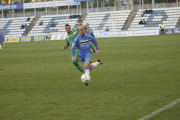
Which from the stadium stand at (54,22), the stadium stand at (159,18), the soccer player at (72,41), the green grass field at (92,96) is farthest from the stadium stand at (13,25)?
the green grass field at (92,96)

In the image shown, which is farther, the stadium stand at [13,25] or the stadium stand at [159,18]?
the stadium stand at [13,25]

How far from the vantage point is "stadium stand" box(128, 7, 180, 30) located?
177 feet

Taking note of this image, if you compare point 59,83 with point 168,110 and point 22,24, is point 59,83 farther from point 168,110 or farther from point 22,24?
point 22,24

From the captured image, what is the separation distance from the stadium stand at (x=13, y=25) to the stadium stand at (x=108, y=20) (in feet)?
50.9

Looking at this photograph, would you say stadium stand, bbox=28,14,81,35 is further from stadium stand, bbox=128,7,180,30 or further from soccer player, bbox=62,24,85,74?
soccer player, bbox=62,24,85,74

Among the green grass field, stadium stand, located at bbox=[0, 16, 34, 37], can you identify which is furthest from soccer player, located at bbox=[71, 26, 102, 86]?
stadium stand, located at bbox=[0, 16, 34, 37]

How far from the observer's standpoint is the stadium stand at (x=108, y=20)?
5816 cm

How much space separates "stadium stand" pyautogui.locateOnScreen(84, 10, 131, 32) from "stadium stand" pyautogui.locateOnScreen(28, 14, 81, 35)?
4077 millimetres

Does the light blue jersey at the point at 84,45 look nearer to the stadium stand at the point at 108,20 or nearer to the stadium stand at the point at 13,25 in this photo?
the stadium stand at the point at 108,20

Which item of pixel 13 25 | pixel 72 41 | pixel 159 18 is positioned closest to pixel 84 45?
pixel 72 41

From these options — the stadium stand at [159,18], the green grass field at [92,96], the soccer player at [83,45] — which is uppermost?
the stadium stand at [159,18]

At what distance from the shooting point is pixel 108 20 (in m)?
59.9

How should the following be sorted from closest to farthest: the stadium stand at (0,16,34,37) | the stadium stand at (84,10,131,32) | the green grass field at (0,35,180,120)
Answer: the green grass field at (0,35,180,120) → the stadium stand at (84,10,131,32) → the stadium stand at (0,16,34,37)

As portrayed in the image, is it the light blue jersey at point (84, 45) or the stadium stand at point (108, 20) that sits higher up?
the stadium stand at point (108, 20)
